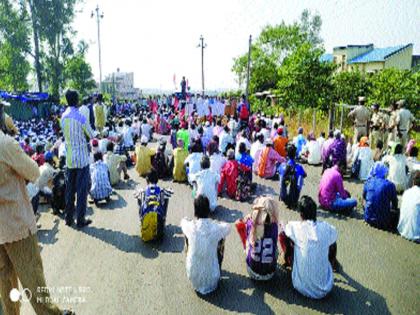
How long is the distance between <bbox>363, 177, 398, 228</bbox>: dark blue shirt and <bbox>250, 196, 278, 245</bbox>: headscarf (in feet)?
8.66

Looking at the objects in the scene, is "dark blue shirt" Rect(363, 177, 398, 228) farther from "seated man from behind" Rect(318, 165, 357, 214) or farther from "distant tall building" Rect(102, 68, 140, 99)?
"distant tall building" Rect(102, 68, 140, 99)

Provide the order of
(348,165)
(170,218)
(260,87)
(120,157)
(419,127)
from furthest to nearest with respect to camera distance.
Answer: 1. (260,87)
2. (419,127)
3. (348,165)
4. (120,157)
5. (170,218)

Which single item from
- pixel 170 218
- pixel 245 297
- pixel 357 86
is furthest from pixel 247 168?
pixel 357 86

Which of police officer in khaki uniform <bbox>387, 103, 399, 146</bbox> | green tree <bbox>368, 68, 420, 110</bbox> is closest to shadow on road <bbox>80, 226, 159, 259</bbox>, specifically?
police officer in khaki uniform <bbox>387, 103, 399, 146</bbox>

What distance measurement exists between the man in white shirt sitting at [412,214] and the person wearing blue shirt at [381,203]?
0.27 m

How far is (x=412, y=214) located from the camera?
5.82 m

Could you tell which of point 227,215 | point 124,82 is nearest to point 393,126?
point 227,215

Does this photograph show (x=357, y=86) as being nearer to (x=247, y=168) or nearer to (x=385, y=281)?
(x=247, y=168)

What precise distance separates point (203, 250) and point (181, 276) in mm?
705

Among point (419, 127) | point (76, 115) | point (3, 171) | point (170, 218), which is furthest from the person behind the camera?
point (419, 127)

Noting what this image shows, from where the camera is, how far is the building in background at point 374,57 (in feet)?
117

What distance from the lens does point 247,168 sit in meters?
8.21

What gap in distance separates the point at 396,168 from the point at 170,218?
16.2 feet

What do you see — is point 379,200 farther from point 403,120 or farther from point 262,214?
point 403,120
